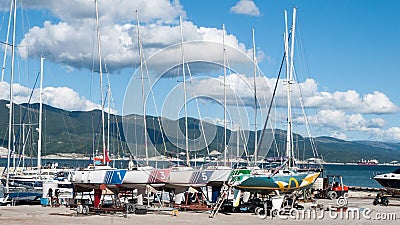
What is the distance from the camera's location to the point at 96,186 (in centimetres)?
4472

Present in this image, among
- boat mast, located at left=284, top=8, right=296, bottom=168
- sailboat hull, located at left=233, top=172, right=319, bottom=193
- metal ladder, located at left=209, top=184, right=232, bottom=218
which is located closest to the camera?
metal ladder, located at left=209, top=184, right=232, bottom=218

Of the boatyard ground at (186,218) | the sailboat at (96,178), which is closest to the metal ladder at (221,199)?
the boatyard ground at (186,218)

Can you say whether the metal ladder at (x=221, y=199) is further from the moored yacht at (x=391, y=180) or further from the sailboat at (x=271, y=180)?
the moored yacht at (x=391, y=180)

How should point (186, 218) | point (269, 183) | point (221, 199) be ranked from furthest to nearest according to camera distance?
point (269, 183) → point (221, 199) → point (186, 218)

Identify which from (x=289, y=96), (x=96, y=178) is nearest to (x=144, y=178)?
(x=96, y=178)

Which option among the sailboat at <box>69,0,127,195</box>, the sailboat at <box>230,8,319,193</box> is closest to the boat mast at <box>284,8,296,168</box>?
the sailboat at <box>230,8,319,193</box>

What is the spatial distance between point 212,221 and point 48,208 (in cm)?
1555

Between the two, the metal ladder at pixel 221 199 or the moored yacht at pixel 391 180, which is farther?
the moored yacht at pixel 391 180

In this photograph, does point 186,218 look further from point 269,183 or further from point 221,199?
point 269,183

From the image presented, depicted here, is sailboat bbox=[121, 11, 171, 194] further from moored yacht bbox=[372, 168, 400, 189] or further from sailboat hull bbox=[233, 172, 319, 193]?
moored yacht bbox=[372, 168, 400, 189]

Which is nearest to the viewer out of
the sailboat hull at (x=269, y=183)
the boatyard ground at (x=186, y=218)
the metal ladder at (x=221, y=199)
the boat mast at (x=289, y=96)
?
the boatyard ground at (x=186, y=218)

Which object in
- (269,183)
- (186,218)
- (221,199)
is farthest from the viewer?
(269,183)

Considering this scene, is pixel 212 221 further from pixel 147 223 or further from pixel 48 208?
pixel 48 208

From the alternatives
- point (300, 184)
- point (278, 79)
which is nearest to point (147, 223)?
point (300, 184)
